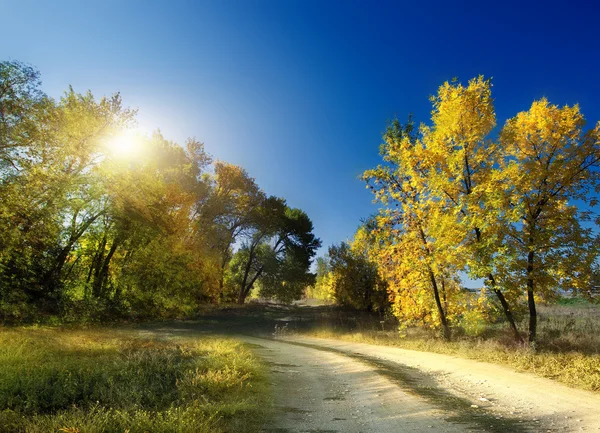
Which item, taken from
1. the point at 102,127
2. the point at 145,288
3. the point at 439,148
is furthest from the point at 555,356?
the point at 102,127

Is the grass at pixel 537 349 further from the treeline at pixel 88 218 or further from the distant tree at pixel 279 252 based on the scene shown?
the distant tree at pixel 279 252

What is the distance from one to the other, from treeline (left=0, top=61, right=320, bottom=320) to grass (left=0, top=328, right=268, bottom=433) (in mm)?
4985

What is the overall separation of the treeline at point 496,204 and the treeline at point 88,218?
48.2 feet

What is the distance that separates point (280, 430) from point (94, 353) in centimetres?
799

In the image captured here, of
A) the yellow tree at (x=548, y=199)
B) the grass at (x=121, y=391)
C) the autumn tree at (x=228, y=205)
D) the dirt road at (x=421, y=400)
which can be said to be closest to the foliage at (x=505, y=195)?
the yellow tree at (x=548, y=199)

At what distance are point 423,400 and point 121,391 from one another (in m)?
6.70

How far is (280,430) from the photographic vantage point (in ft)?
19.6

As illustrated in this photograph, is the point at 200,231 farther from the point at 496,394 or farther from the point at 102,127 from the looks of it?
the point at 496,394

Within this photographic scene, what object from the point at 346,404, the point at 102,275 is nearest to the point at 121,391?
the point at 346,404

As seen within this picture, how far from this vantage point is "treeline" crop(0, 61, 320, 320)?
550 inches

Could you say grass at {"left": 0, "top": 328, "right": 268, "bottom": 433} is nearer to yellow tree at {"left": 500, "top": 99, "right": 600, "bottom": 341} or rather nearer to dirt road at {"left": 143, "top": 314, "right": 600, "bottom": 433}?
dirt road at {"left": 143, "top": 314, "right": 600, "bottom": 433}

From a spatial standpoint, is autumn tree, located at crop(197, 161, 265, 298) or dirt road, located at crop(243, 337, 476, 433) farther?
autumn tree, located at crop(197, 161, 265, 298)

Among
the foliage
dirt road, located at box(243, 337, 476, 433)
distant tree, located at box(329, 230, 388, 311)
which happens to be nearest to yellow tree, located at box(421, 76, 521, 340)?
the foliage

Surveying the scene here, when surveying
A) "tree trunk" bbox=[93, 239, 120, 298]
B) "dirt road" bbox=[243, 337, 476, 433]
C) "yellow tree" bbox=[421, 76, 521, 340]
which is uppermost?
"yellow tree" bbox=[421, 76, 521, 340]
